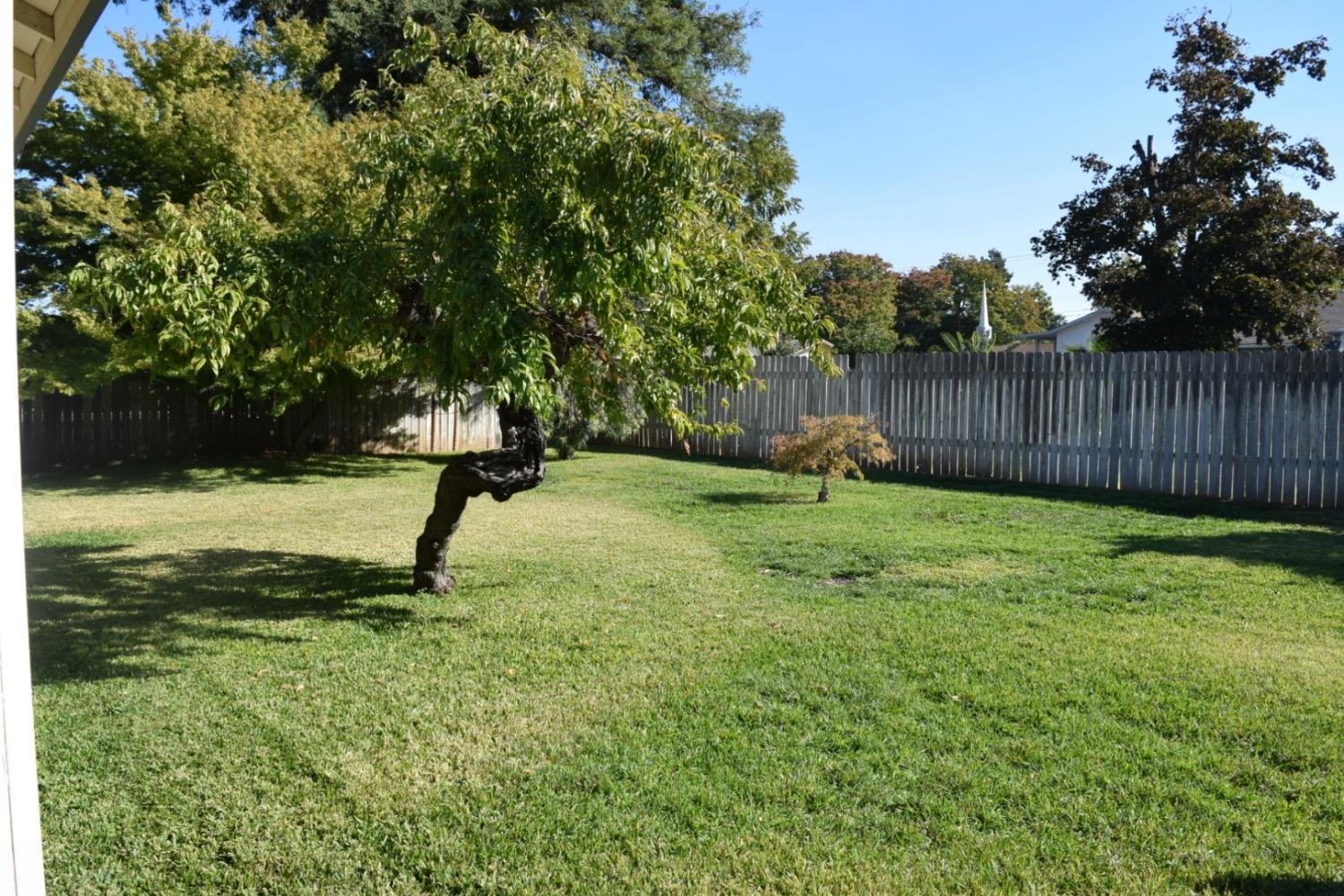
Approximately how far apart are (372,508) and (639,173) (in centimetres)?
708

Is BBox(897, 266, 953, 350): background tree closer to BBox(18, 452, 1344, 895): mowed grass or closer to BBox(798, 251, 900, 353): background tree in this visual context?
BBox(798, 251, 900, 353): background tree

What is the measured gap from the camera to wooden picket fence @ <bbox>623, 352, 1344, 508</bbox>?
35.5 feet

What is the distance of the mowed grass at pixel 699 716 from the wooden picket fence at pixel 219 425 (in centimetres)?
804

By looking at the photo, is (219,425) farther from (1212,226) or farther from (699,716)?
(1212,226)

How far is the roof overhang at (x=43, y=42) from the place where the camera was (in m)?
2.62

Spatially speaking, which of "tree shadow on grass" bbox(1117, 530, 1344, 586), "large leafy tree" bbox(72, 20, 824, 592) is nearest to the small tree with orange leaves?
"tree shadow on grass" bbox(1117, 530, 1344, 586)

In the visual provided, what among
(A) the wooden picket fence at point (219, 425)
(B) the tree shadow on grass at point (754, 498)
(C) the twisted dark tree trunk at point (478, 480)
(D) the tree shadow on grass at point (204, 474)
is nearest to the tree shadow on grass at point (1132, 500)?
(B) the tree shadow on grass at point (754, 498)

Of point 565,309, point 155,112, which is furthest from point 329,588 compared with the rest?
point 155,112

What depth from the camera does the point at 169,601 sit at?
652cm

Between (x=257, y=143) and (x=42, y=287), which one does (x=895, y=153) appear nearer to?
(x=257, y=143)

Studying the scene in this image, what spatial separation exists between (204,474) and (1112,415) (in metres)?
13.0

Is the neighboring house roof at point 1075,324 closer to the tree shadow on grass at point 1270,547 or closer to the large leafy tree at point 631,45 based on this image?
the large leafy tree at point 631,45

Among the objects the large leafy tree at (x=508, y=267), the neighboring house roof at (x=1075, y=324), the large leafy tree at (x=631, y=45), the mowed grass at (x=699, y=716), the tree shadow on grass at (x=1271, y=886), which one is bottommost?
the tree shadow on grass at (x=1271, y=886)

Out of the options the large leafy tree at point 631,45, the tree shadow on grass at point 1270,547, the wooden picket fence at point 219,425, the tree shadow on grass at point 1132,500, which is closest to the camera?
the tree shadow on grass at point 1270,547
